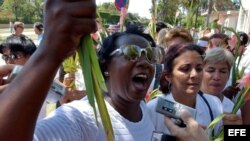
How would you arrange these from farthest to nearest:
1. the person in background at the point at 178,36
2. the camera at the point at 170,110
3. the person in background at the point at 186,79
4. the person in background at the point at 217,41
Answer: the person in background at the point at 217,41 → the person in background at the point at 178,36 → the person in background at the point at 186,79 → the camera at the point at 170,110

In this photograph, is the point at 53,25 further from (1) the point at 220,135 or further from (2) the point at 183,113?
(1) the point at 220,135

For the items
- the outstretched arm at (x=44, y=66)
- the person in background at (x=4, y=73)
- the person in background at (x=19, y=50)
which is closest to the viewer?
the outstretched arm at (x=44, y=66)

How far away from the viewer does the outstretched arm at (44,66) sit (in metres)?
0.72

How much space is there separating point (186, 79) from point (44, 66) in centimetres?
175

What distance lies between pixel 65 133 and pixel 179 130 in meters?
0.49

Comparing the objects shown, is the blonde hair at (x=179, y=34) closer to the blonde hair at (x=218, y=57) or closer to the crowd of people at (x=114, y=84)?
the crowd of people at (x=114, y=84)

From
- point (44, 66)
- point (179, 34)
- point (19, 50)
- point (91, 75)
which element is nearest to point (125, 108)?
point (91, 75)

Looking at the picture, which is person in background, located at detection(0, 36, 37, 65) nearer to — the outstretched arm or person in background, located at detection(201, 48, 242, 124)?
person in background, located at detection(201, 48, 242, 124)

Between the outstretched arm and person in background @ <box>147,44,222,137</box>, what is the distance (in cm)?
163

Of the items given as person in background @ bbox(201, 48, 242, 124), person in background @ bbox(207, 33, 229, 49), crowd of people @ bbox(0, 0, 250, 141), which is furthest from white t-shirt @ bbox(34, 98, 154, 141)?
person in background @ bbox(207, 33, 229, 49)

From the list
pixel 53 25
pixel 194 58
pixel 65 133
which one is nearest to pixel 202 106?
pixel 194 58

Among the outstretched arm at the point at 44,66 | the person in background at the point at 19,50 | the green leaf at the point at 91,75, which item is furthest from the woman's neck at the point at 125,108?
the person in background at the point at 19,50

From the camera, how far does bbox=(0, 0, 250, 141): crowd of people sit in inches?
29.2

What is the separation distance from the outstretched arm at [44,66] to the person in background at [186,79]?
5.36 ft
